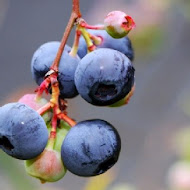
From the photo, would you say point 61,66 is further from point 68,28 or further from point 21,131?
point 21,131

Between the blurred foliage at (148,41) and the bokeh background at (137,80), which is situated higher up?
the blurred foliage at (148,41)

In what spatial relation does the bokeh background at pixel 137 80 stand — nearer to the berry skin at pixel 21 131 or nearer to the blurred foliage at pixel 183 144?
the blurred foliage at pixel 183 144

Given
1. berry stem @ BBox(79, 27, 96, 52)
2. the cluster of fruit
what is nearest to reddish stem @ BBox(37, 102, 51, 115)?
the cluster of fruit

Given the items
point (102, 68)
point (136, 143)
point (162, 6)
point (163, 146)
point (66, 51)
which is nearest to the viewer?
point (102, 68)

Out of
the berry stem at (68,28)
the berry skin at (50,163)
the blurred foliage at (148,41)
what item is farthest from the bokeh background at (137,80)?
the berry stem at (68,28)

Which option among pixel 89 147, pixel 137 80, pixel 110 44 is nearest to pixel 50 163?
pixel 89 147

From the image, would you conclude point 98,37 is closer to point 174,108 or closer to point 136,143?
point 136,143

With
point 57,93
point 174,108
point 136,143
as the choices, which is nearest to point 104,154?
point 57,93
